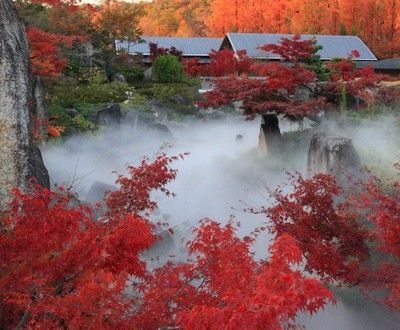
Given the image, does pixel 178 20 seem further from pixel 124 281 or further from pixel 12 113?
pixel 124 281

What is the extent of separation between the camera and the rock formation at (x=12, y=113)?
25.2ft

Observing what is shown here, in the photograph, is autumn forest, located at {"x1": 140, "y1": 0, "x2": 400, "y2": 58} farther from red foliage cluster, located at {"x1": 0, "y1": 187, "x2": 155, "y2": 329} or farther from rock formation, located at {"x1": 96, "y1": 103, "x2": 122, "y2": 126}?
red foliage cluster, located at {"x1": 0, "y1": 187, "x2": 155, "y2": 329}

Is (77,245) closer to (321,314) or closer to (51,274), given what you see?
(51,274)

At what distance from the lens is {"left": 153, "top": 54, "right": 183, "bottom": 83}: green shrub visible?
28.6 metres

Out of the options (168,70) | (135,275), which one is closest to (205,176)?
(135,275)

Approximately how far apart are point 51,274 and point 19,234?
1.88 feet

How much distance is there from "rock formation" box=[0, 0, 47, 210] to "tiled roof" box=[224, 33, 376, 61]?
96.1ft

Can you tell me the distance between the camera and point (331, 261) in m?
7.47

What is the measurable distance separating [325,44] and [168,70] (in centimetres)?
1536

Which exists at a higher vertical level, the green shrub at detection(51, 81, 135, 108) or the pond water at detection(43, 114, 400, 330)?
the green shrub at detection(51, 81, 135, 108)

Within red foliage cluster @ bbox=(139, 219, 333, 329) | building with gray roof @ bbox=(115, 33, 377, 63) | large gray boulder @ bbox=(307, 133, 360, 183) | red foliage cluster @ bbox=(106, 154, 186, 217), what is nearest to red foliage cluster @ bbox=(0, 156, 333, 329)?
red foliage cluster @ bbox=(139, 219, 333, 329)

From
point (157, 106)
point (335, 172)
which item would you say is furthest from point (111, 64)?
point (335, 172)

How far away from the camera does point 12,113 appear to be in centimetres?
774

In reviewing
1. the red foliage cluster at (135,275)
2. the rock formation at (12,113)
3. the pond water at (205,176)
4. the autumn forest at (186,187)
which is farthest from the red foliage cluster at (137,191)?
the pond water at (205,176)
